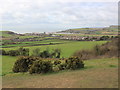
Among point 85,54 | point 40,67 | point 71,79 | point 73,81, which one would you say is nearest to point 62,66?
point 40,67

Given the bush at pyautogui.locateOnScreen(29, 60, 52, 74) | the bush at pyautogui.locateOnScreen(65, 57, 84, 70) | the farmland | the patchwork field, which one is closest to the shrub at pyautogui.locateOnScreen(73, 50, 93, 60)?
the farmland

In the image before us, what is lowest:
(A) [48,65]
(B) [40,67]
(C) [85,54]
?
(C) [85,54]

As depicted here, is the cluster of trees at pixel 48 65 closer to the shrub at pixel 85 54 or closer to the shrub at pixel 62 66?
the shrub at pixel 62 66

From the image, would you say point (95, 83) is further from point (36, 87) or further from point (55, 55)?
point (55, 55)

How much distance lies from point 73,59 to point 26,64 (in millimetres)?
7631

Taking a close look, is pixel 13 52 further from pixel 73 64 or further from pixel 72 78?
pixel 72 78

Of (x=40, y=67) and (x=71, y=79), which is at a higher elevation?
(x=40, y=67)

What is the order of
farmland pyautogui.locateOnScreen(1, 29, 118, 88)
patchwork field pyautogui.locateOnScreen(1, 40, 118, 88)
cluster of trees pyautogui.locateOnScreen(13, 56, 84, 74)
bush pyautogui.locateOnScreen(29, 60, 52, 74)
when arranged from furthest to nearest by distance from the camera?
cluster of trees pyautogui.locateOnScreen(13, 56, 84, 74)
bush pyautogui.locateOnScreen(29, 60, 52, 74)
farmland pyautogui.locateOnScreen(1, 29, 118, 88)
patchwork field pyautogui.locateOnScreen(1, 40, 118, 88)

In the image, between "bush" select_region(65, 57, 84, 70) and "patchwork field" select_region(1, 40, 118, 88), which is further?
"bush" select_region(65, 57, 84, 70)

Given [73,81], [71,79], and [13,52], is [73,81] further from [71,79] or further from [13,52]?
[13,52]

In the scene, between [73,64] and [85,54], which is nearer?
[73,64]

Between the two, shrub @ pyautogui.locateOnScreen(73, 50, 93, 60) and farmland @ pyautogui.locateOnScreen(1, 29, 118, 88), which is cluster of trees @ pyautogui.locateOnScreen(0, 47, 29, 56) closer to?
shrub @ pyautogui.locateOnScreen(73, 50, 93, 60)

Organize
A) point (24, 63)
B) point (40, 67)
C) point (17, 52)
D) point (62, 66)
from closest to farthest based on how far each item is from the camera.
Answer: point (40, 67), point (62, 66), point (24, 63), point (17, 52)

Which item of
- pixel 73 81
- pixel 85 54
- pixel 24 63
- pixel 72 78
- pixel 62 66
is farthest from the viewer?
pixel 85 54
